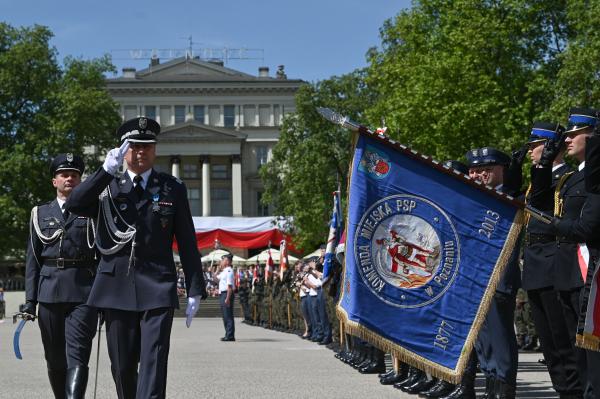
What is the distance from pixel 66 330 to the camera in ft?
31.2

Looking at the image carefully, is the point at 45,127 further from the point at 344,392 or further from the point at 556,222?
the point at 556,222

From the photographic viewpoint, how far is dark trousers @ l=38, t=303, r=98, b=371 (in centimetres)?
930

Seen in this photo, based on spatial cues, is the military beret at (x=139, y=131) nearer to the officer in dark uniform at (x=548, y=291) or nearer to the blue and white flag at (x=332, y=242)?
the officer in dark uniform at (x=548, y=291)

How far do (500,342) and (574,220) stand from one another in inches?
111

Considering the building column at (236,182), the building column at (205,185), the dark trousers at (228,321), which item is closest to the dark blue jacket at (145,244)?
the dark trousers at (228,321)

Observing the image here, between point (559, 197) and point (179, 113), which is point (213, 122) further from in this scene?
point (559, 197)

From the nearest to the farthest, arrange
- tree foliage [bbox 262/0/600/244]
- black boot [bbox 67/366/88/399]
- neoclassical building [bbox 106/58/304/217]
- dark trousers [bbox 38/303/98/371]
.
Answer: black boot [bbox 67/366/88/399] → dark trousers [bbox 38/303/98/371] → tree foliage [bbox 262/0/600/244] → neoclassical building [bbox 106/58/304/217]

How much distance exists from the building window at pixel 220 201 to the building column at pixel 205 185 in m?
0.84

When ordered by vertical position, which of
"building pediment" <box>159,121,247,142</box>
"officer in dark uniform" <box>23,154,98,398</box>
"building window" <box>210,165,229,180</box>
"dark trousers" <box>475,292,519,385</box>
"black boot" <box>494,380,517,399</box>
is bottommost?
"black boot" <box>494,380,517,399</box>

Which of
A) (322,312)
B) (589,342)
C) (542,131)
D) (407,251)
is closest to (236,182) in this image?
(322,312)

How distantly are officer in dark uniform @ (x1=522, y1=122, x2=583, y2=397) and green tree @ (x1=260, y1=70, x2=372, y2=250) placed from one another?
5547cm

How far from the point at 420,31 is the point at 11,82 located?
81.1 ft

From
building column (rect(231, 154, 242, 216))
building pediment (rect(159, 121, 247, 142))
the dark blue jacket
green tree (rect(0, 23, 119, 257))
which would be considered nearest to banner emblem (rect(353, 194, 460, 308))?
the dark blue jacket

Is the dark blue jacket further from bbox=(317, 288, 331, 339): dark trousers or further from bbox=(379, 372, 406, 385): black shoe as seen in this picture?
bbox=(317, 288, 331, 339): dark trousers
